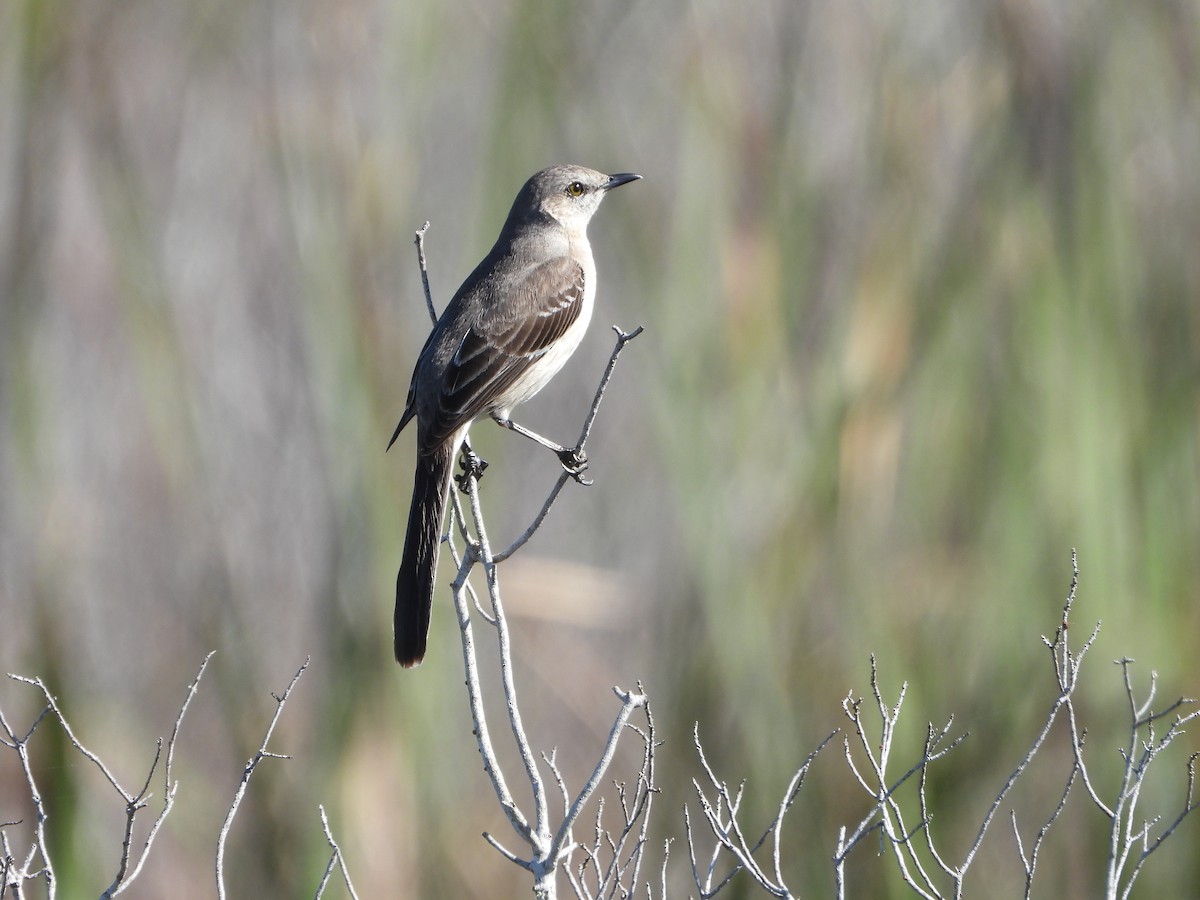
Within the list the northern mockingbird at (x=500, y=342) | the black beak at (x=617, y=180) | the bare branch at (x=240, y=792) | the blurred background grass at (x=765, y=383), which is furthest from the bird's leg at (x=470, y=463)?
the bare branch at (x=240, y=792)

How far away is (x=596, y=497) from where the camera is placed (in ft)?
Answer: 26.2

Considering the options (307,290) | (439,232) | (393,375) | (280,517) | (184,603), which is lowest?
(184,603)

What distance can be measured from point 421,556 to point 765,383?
1871 millimetres

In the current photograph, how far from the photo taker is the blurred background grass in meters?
5.18

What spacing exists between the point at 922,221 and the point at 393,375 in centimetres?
225

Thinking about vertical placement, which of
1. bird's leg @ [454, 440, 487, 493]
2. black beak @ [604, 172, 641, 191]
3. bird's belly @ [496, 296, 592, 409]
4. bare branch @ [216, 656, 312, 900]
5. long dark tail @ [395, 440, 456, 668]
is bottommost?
bare branch @ [216, 656, 312, 900]

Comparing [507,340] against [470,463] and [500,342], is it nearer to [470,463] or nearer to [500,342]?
[500,342]

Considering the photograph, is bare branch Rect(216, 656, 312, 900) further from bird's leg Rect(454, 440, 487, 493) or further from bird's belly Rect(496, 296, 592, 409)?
bird's belly Rect(496, 296, 592, 409)

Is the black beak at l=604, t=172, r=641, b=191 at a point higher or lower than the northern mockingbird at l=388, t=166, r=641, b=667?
higher

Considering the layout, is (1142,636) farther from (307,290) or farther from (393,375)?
(307,290)

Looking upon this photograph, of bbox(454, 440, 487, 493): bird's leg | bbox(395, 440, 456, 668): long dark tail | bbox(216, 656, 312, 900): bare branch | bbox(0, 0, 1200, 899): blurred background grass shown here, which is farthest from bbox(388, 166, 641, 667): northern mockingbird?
bbox(216, 656, 312, 900): bare branch

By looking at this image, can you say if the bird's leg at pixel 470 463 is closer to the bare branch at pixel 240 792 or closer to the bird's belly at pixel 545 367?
the bird's belly at pixel 545 367

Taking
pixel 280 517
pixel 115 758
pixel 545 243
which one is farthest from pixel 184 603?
pixel 545 243

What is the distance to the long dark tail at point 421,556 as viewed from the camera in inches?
165
